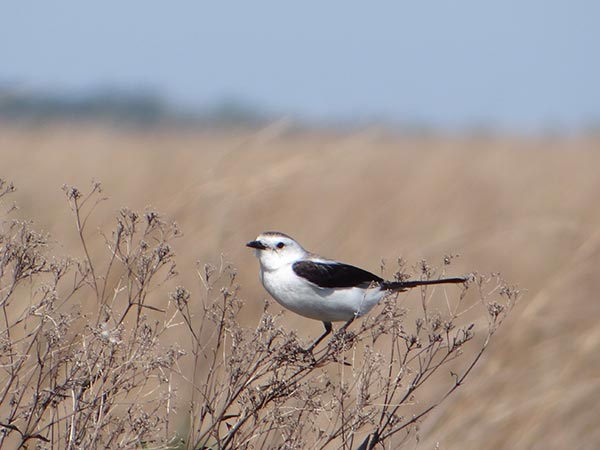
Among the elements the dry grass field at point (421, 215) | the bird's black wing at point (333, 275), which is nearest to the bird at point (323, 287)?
the bird's black wing at point (333, 275)

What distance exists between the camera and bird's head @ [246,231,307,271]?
13.0ft

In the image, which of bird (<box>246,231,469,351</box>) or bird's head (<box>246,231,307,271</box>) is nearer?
bird (<box>246,231,469,351</box>)

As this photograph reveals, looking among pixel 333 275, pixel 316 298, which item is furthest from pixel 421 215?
pixel 316 298

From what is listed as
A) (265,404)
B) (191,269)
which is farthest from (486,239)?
(265,404)

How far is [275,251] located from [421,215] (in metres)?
3.23

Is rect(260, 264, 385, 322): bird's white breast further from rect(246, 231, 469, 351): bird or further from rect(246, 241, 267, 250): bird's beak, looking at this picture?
rect(246, 241, 267, 250): bird's beak

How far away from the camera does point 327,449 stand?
14.0 ft

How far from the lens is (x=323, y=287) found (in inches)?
149

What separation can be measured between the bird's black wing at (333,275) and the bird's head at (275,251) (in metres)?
0.10

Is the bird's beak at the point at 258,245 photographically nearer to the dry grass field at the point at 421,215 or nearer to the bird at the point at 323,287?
the bird at the point at 323,287

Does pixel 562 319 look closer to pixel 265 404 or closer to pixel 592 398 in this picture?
pixel 592 398

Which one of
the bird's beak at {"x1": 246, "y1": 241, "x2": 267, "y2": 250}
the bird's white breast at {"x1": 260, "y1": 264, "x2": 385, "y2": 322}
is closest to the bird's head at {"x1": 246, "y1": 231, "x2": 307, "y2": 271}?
the bird's beak at {"x1": 246, "y1": 241, "x2": 267, "y2": 250}

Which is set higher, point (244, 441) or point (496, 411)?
point (496, 411)

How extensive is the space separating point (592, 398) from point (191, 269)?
208 centimetres
